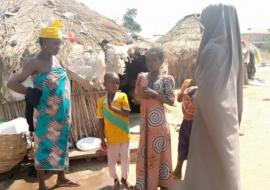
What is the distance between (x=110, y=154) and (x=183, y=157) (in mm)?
1042

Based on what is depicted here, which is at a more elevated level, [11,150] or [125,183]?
[11,150]

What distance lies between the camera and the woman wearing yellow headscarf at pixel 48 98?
4.11 meters

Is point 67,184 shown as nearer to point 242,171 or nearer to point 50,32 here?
point 50,32

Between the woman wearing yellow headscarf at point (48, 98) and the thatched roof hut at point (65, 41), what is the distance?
51.9 inches

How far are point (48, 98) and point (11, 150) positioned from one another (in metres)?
1.23

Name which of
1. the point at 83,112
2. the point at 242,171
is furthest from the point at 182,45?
the point at 242,171

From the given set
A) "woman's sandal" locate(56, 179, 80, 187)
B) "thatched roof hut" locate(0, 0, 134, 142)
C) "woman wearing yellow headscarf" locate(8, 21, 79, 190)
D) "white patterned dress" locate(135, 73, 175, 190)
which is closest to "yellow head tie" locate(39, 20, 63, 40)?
"woman wearing yellow headscarf" locate(8, 21, 79, 190)

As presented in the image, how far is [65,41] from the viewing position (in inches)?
237

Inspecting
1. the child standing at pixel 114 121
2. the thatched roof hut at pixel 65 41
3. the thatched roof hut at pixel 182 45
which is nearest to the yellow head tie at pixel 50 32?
the child standing at pixel 114 121

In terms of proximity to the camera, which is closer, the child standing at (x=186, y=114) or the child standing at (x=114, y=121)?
the child standing at (x=114, y=121)

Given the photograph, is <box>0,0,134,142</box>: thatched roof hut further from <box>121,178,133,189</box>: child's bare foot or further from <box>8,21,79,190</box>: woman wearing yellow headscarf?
<box>121,178,133,189</box>: child's bare foot

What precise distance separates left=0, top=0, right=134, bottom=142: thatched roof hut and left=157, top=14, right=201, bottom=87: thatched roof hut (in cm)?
713

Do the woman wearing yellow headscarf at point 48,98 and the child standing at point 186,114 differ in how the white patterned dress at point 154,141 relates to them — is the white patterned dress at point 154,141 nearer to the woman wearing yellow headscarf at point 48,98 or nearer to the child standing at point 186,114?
the child standing at point 186,114

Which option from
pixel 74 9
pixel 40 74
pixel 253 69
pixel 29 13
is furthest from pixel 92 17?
pixel 253 69
